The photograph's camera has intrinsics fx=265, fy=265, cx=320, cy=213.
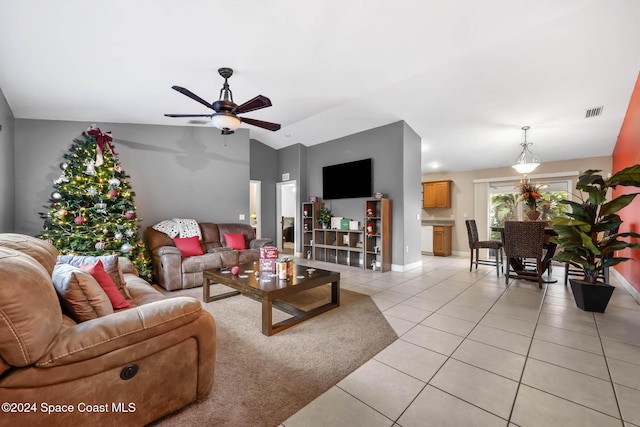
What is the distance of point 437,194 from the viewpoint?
294 inches

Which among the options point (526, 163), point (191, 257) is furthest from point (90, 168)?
point (526, 163)

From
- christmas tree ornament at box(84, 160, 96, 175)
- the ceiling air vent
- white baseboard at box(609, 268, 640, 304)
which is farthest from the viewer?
the ceiling air vent

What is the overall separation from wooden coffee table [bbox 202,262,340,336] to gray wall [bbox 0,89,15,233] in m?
3.06

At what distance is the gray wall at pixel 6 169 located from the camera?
354 centimetres

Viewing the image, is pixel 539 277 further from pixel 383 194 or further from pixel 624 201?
pixel 383 194

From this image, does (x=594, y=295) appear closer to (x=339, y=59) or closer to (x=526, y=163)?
(x=526, y=163)

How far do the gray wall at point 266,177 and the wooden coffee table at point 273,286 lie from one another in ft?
12.2

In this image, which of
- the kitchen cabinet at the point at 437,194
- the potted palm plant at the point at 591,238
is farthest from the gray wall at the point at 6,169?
the kitchen cabinet at the point at 437,194

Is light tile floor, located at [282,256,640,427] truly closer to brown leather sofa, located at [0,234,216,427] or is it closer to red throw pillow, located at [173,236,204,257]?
brown leather sofa, located at [0,234,216,427]

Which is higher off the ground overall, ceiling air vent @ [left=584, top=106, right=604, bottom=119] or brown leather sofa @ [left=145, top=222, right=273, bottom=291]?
ceiling air vent @ [left=584, top=106, right=604, bottom=119]

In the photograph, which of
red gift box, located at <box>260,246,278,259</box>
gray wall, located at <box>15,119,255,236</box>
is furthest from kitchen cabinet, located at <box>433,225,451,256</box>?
red gift box, located at <box>260,246,278,259</box>

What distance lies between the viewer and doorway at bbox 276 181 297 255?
7316 millimetres

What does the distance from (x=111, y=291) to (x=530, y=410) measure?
106 inches

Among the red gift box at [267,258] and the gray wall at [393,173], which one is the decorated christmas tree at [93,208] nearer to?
the red gift box at [267,258]
